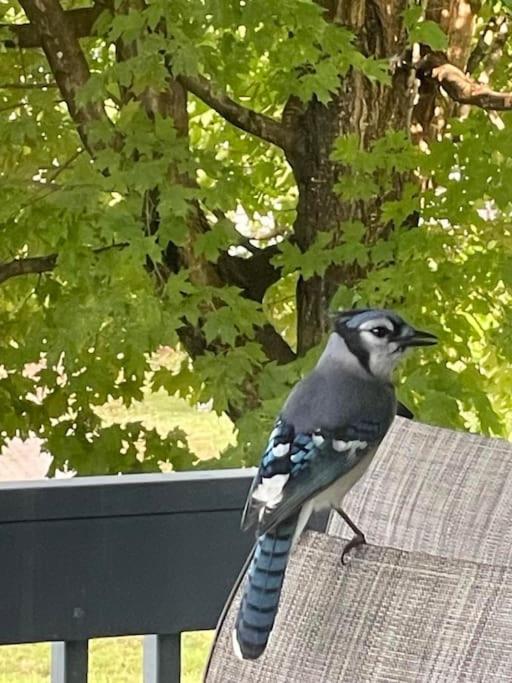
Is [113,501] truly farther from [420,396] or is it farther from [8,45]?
[8,45]

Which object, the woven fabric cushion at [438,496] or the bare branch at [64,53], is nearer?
the woven fabric cushion at [438,496]

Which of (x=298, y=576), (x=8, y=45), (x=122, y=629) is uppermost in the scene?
(x=8, y=45)

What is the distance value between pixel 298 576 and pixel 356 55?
1.39 m

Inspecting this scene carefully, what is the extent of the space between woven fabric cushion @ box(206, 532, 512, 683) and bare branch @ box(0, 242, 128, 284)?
123 centimetres

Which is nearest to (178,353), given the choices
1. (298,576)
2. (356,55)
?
(356,55)

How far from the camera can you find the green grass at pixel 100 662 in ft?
4.75

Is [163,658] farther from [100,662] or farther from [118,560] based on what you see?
[100,662]

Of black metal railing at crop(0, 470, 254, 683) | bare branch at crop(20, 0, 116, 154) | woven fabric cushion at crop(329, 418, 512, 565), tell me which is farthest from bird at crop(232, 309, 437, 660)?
bare branch at crop(20, 0, 116, 154)

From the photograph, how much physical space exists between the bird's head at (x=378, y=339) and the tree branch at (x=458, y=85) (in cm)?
134

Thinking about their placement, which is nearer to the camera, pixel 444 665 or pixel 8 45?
pixel 444 665

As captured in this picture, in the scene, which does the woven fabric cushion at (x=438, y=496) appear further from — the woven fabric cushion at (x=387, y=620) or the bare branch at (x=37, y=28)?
the bare branch at (x=37, y=28)

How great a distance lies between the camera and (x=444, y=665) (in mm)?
531

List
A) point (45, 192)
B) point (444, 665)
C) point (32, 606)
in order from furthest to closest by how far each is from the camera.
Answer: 1. point (45, 192)
2. point (32, 606)
3. point (444, 665)

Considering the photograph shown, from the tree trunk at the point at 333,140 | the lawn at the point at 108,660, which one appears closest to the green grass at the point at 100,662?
the lawn at the point at 108,660
